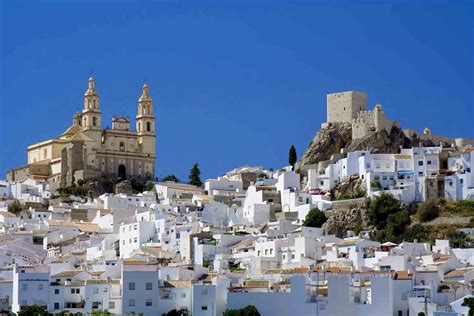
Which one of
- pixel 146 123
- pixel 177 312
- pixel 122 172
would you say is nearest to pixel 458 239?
pixel 177 312

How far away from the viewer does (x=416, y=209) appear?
6788 cm

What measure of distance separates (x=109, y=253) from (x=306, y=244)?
27.6 feet

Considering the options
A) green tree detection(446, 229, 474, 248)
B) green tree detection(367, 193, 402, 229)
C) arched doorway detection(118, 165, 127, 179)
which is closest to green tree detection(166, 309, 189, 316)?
green tree detection(446, 229, 474, 248)

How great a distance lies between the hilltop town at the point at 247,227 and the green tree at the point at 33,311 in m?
0.07

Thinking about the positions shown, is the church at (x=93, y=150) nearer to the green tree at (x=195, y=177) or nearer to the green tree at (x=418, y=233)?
the green tree at (x=195, y=177)

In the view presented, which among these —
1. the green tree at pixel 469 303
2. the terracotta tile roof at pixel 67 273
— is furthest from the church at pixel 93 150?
the green tree at pixel 469 303

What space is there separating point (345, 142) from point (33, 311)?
31.3 meters

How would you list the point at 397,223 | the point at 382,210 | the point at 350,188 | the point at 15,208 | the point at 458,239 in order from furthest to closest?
1. the point at 15,208
2. the point at 350,188
3. the point at 382,210
4. the point at 397,223
5. the point at 458,239

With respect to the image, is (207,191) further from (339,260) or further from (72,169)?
(339,260)

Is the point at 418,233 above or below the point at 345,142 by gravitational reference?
below

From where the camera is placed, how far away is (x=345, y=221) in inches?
2677

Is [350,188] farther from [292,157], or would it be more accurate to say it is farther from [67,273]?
[67,273]

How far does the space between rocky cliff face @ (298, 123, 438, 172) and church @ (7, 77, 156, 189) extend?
11752 mm

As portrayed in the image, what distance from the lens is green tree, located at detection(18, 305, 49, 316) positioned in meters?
50.4
